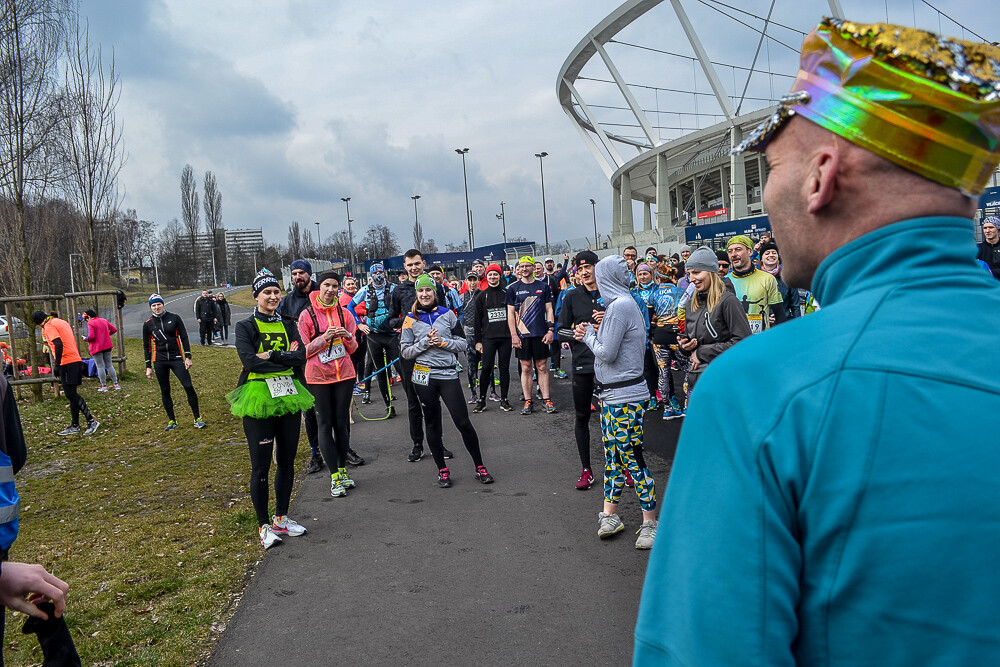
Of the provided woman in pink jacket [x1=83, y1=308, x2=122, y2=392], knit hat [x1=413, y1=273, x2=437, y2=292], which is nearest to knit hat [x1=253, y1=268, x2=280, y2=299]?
knit hat [x1=413, y1=273, x2=437, y2=292]

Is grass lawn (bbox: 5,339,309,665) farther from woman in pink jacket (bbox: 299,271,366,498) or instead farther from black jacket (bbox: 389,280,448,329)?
black jacket (bbox: 389,280,448,329)

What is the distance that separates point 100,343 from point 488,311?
391 inches

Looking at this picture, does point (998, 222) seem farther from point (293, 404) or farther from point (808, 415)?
point (808, 415)

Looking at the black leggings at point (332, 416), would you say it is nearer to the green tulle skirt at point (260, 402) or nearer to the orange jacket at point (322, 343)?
the orange jacket at point (322, 343)

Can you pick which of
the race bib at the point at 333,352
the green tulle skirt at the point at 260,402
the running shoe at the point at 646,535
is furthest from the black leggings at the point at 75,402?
the running shoe at the point at 646,535

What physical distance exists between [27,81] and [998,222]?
16.5m

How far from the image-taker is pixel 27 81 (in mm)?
12750

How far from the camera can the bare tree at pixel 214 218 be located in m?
87.7

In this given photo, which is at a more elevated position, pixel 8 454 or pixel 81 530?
pixel 8 454

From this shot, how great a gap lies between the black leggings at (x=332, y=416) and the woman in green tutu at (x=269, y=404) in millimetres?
953

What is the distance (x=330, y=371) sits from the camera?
7039 mm

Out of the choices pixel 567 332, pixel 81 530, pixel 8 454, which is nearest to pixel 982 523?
pixel 8 454

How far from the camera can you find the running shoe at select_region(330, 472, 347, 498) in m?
6.89

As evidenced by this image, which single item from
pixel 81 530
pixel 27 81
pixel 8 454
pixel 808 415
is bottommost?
pixel 81 530
